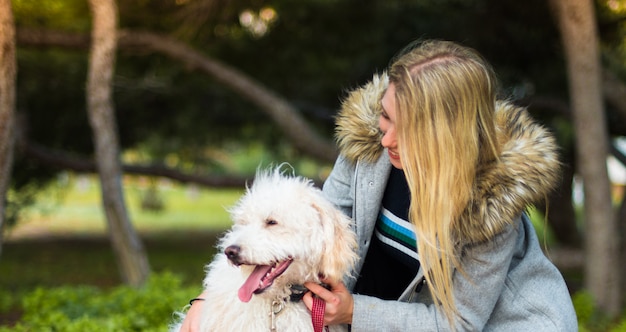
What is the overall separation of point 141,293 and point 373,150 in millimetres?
2789

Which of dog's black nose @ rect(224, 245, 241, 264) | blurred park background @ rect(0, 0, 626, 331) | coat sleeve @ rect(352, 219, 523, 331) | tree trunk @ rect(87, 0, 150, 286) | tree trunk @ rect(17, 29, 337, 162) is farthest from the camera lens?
tree trunk @ rect(17, 29, 337, 162)

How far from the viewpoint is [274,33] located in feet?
33.3

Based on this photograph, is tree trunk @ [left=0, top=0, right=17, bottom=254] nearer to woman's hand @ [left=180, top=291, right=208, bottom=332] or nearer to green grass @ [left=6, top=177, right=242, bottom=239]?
woman's hand @ [left=180, top=291, right=208, bottom=332]

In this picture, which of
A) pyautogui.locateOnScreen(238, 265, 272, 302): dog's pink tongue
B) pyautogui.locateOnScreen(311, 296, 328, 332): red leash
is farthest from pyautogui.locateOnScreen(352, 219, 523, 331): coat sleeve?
pyautogui.locateOnScreen(238, 265, 272, 302): dog's pink tongue

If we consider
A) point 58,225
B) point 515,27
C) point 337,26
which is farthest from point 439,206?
point 58,225

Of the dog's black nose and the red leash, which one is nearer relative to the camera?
the dog's black nose

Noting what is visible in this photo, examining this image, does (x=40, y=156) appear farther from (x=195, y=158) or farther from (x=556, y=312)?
(x=556, y=312)

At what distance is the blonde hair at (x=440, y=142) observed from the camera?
8.69 ft

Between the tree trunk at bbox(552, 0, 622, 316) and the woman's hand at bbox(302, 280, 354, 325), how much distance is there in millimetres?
4820

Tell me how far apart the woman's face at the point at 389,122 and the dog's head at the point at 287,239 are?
1.10 ft

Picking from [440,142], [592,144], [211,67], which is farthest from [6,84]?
[592,144]

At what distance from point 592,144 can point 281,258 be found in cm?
505

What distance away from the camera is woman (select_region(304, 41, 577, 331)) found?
2648 mm

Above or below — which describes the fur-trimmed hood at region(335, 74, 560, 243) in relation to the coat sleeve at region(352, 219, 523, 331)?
above
